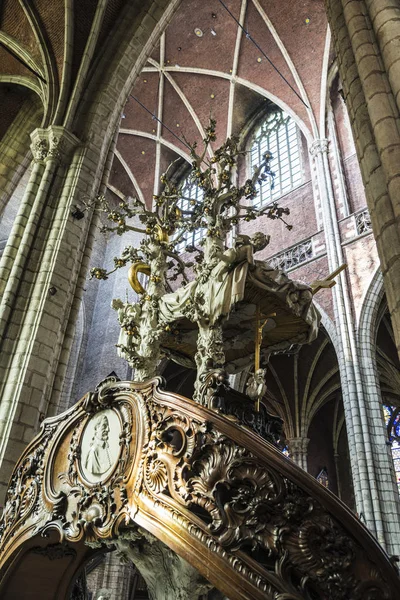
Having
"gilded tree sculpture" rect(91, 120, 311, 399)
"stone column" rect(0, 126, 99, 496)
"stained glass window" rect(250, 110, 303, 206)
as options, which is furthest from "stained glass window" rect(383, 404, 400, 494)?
"stone column" rect(0, 126, 99, 496)

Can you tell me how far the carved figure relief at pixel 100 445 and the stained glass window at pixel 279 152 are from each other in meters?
11.7

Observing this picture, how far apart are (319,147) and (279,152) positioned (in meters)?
2.38

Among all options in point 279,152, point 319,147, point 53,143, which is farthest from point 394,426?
point 53,143

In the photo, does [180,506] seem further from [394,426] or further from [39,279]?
[394,426]

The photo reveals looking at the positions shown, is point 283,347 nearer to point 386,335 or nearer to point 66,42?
point 66,42

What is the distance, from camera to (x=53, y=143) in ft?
25.2

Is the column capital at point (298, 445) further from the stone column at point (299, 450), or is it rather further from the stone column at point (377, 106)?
the stone column at point (377, 106)

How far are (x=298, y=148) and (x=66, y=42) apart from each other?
8.05m

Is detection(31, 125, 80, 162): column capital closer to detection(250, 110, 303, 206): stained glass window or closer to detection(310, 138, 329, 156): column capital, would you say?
detection(250, 110, 303, 206): stained glass window

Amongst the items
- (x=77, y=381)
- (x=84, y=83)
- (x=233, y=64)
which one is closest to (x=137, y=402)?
(x=84, y=83)

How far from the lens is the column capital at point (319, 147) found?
1312 centimetres

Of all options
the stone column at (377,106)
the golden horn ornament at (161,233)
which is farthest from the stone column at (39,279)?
the stone column at (377,106)

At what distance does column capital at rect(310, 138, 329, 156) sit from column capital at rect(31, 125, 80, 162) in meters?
7.39

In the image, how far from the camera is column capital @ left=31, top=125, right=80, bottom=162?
25.1ft
